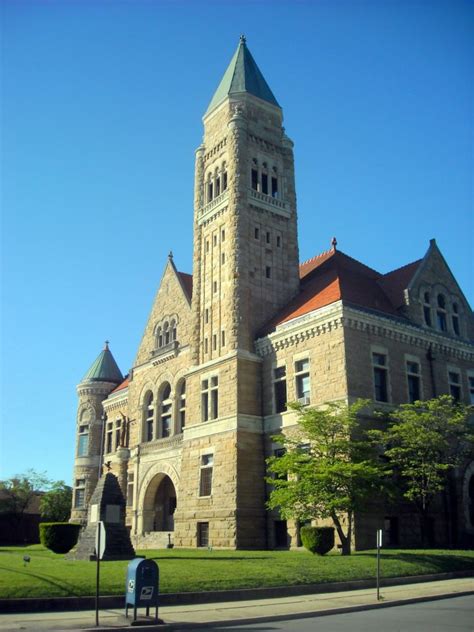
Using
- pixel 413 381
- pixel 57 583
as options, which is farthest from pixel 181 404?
pixel 57 583

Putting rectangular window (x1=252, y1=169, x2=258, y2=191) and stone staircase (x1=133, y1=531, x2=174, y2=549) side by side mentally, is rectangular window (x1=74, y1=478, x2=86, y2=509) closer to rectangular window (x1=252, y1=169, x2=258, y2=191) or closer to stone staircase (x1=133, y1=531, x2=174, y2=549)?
stone staircase (x1=133, y1=531, x2=174, y2=549)

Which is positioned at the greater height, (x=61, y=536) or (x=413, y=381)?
(x=413, y=381)

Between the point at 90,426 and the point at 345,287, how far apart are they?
30789 mm

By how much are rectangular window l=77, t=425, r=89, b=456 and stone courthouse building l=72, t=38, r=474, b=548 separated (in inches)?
366

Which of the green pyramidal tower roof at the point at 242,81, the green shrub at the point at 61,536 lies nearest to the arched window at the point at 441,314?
the green pyramidal tower roof at the point at 242,81

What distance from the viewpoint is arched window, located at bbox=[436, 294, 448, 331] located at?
122ft

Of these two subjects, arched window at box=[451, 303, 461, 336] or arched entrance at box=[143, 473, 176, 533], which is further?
arched entrance at box=[143, 473, 176, 533]

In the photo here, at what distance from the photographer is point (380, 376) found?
32.0m

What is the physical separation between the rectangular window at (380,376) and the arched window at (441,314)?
689 centimetres

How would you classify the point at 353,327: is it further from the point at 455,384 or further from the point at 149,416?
the point at 149,416

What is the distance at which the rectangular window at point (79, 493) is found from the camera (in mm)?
53547

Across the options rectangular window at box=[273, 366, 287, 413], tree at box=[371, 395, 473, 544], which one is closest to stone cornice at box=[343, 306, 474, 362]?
tree at box=[371, 395, 473, 544]

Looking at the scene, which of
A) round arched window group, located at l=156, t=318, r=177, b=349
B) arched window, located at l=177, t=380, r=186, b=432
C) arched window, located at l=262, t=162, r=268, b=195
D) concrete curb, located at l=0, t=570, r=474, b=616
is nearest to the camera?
concrete curb, located at l=0, t=570, r=474, b=616

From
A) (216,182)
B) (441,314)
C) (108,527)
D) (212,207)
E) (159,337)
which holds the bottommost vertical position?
(108,527)
